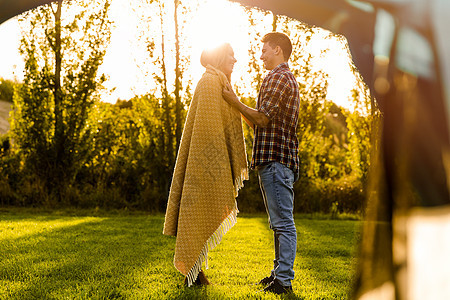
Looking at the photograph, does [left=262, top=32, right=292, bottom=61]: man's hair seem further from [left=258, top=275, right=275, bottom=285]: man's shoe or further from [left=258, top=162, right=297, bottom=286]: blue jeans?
[left=258, top=275, right=275, bottom=285]: man's shoe

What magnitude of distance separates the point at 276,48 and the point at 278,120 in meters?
0.58

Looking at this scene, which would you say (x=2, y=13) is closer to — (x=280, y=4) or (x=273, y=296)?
(x=280, y=4)

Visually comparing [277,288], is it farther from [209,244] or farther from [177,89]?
[177,89]

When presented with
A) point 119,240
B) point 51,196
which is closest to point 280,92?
point 119,240

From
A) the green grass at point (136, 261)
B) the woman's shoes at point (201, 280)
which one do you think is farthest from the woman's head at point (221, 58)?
the green grass at point (136, 261)

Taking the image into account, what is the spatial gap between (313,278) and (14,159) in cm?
786

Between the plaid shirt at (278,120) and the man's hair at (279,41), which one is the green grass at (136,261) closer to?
the plaid shirt at (278,120)

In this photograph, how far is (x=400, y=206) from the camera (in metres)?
1.15

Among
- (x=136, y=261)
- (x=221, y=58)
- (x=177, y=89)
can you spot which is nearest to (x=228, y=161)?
(x=221, y=58)

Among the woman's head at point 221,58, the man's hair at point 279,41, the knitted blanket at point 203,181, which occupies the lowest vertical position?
the knitted blanket at point 203,181

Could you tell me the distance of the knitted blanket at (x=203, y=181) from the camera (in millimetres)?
3451

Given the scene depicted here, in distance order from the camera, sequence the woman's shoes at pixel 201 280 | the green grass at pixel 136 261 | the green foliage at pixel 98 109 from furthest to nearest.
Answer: the green foliage at pixel 98 109 < the woman's shoes at pixel 201 280 < the green grass at pixel 136 261

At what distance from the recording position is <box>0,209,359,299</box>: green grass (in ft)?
10.7

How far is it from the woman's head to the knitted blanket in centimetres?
10
